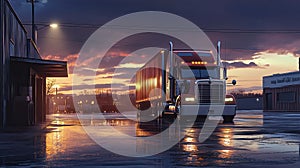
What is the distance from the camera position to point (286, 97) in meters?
73.0

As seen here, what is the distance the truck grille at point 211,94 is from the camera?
29984 millimetres

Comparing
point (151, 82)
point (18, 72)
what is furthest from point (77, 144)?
point (151, 82)

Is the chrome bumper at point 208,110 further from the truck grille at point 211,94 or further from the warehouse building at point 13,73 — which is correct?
the warehouse building at point 13,73

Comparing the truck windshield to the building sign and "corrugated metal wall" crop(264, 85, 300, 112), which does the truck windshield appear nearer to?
"corrugated metal wall" crop(264, 85, 300, 112)

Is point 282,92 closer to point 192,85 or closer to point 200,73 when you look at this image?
point 200,73

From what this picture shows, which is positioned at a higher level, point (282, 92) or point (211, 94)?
point (282, 92)

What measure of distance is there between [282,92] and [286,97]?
1295 mm

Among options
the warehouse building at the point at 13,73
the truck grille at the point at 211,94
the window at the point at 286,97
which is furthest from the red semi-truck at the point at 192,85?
the window at the point at 286,97

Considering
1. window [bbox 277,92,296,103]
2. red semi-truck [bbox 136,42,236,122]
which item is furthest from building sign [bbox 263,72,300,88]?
red semi-truck [bbox 136,42,236,122]

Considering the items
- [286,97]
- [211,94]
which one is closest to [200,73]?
[211,94]

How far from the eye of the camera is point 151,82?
3594 cm

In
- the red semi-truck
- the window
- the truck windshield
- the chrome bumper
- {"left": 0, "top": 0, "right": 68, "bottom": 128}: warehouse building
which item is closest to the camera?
{"left": 0, "top": 0, "right": 68, "bottom": 128}: warehouse building

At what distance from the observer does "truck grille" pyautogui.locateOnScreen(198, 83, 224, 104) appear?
1180 inches

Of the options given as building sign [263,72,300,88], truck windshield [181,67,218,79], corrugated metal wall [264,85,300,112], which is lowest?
corrugated metal wall [264,85,300,112]
